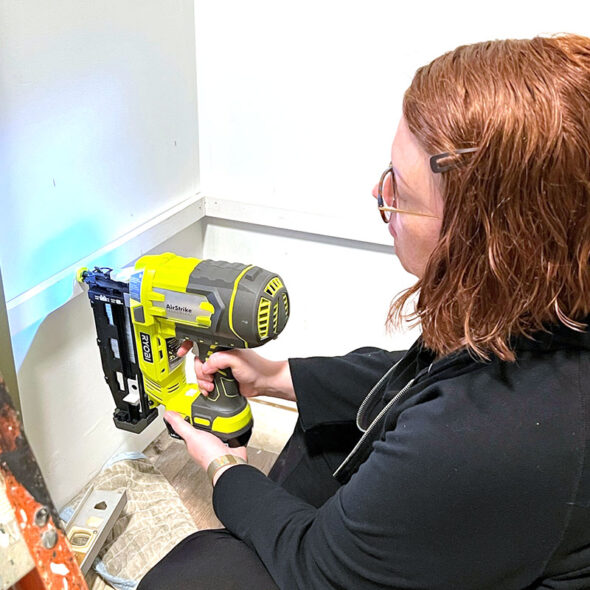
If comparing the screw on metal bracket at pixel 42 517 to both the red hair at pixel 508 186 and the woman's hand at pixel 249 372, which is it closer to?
the red hair at pixel 508 186

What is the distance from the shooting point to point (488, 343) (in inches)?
29.3

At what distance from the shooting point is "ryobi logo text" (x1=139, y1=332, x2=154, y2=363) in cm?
117

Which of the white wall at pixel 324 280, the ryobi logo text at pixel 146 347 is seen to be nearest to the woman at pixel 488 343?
the ryobi logo text at pixel 146 347

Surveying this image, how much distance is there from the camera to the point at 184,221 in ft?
5.20

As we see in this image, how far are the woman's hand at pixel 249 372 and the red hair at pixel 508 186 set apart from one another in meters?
0.49

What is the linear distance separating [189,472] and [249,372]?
59cm

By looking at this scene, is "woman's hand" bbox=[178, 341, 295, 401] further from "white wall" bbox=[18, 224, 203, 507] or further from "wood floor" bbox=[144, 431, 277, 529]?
"wood floor" bbox=[144, 431, 277, 529]

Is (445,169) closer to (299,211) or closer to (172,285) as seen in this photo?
(172,285)

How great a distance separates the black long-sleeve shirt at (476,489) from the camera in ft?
2.30

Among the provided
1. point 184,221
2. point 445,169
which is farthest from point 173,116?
point 445,169

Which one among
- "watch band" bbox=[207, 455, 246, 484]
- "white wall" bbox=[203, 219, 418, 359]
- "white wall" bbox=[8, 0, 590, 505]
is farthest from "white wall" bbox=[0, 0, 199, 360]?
"watch band" bbox=[207, 455, 246, 484]

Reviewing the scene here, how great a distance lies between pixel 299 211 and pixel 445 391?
0.90 meters

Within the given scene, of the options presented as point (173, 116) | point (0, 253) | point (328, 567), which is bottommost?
point (328, 567)

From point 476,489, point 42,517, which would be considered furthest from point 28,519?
point 476,489
